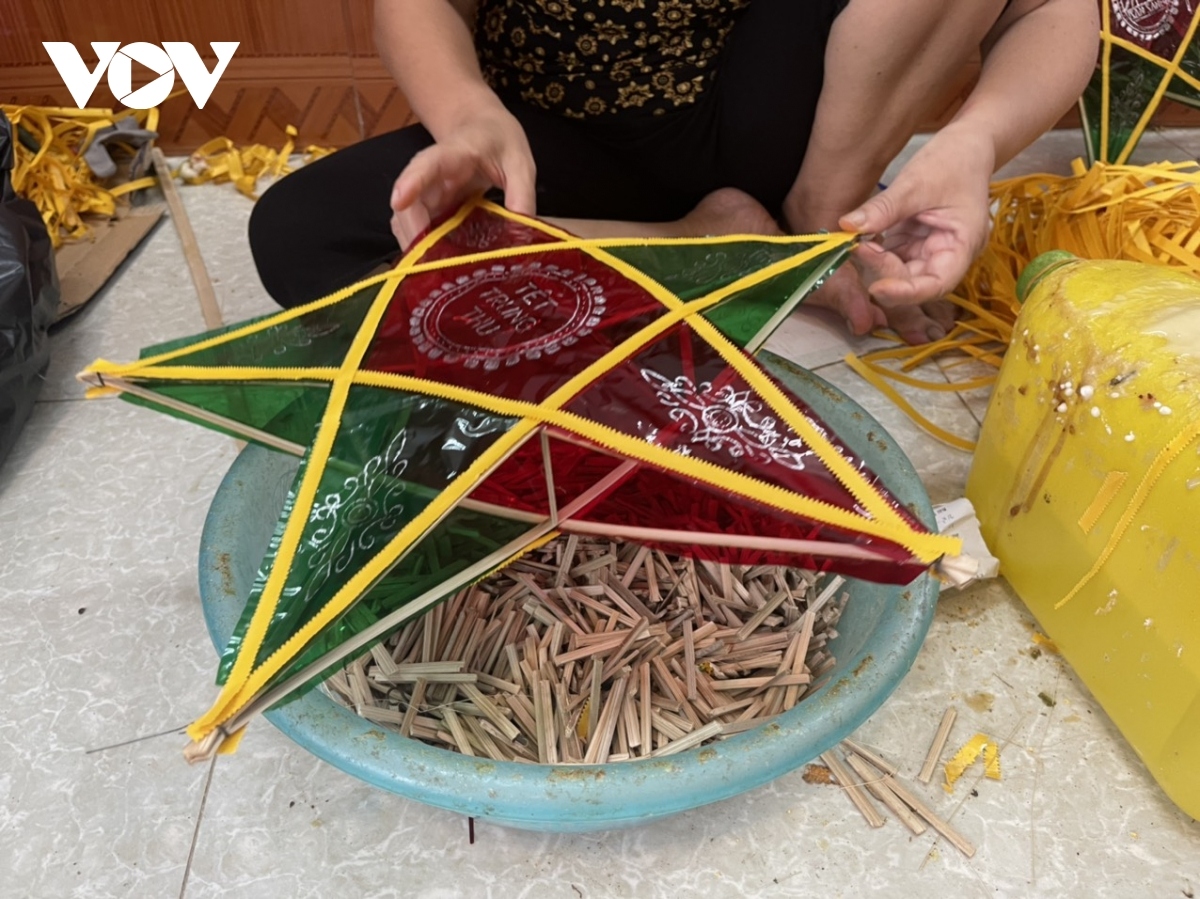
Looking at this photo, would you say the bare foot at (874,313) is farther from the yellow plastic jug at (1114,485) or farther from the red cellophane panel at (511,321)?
the red cellophane panel at (511,321)

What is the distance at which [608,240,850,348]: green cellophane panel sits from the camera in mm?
556

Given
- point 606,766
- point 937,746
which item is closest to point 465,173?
point 606,766

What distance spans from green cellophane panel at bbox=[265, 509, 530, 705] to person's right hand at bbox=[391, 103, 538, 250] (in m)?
0.22

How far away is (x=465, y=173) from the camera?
0.67m

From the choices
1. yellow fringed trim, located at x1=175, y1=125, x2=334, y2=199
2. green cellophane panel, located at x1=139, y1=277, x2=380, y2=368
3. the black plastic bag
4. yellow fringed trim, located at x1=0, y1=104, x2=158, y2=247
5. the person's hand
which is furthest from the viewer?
yellow fringed trim, located at x1=175, y1=125, x2=334, y2=199

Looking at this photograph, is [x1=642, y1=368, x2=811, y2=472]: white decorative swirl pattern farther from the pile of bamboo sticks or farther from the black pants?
the black pants

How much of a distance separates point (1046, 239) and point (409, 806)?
0.90 m

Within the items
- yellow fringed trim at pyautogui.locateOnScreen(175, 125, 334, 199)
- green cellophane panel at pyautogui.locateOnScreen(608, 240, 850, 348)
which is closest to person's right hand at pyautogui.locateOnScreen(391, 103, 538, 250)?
green cellophane panel at pyautogui.locateOnScreen(608, 240, 850, 348)

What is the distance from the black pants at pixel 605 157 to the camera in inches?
37.0

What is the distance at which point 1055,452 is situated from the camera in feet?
2.18

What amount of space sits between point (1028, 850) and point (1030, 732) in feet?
0.31

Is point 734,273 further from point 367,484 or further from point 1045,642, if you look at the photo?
point 1045,642

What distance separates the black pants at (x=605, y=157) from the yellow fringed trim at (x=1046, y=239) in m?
0.26

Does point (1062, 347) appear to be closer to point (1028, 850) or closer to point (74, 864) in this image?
point (1028, 850)
